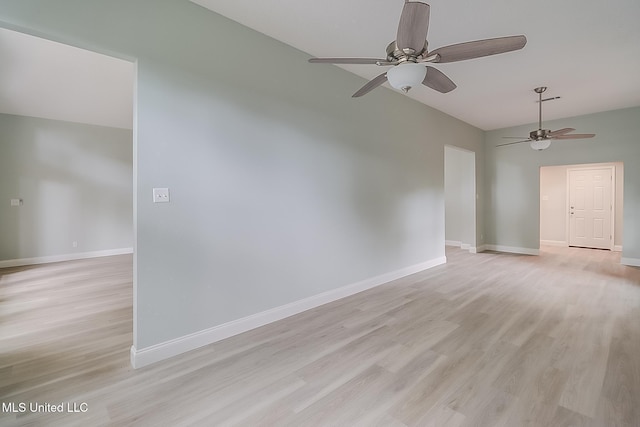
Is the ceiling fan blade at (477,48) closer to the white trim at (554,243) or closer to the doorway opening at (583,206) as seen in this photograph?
the doorway opening at (583,206)

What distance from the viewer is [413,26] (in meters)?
1.51

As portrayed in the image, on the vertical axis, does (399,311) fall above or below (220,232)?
below

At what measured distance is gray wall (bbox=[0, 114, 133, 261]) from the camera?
5.17 m

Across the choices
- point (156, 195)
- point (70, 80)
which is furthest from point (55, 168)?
point (156, 195)

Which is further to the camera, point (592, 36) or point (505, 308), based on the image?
point (505, 308)

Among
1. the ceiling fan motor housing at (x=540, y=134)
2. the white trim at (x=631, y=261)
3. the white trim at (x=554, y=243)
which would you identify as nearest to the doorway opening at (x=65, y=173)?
the ceiling fan motor housing at (x=540, y=134)

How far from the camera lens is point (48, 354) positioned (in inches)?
86.8

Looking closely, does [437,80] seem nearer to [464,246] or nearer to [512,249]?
[464,246]

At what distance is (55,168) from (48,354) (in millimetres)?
5117

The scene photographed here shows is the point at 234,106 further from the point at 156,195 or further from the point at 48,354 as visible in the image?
the point at 48,354

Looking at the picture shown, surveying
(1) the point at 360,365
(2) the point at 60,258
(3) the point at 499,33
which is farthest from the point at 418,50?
(2) the point at 60,258

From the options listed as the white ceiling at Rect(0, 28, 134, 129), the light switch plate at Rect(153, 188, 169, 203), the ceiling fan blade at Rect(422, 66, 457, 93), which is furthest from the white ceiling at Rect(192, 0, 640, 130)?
the white ceiling at Rect(0, 28, 134, 129)

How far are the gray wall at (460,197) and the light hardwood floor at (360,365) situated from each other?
3.10 meters

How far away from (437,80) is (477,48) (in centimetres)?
41
